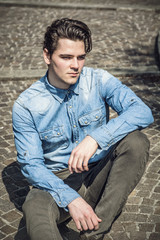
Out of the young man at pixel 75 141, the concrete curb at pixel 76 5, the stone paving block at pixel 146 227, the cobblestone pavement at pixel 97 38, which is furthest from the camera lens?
the concrete curb at pixel 76 5

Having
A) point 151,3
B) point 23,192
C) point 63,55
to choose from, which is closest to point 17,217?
point 23,192

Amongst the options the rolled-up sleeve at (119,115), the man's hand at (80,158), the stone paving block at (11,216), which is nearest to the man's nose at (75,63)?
the rolled-up sleeve at (119,115)

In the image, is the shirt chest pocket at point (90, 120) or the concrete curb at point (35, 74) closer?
the shirt chest pocket at point (90, 120)

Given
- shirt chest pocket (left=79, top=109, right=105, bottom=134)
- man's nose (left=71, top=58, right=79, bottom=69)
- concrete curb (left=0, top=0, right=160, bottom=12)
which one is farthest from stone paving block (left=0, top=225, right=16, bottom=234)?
concrete curb (left=0, top=0, right=160, bottom=12)

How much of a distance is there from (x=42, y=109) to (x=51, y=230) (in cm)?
118

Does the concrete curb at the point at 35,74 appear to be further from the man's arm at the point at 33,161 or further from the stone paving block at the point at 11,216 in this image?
the man's arm at the point at 33,161

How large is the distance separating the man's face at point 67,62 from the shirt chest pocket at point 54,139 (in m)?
0.44

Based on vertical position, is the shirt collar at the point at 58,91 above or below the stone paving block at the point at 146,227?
above

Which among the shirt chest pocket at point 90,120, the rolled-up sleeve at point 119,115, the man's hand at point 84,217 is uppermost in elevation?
the rolled-up sleeve at point 119,115

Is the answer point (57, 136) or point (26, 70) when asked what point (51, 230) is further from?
point (26, 70)

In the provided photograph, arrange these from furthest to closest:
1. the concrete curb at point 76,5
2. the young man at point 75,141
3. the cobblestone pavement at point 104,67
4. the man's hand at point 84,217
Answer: the concrete curb at point 76,5 → the cobblestone pavement at point 104,67 → the young man at point 75,141 → the man's hand at point 84,217

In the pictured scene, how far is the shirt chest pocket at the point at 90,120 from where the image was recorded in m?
3.57

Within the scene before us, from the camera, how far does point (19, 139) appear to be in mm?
3270

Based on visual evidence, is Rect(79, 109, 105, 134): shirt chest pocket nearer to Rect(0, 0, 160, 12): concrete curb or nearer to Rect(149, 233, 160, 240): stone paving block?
Rect(149, 233, 160, 240): stone paving block
